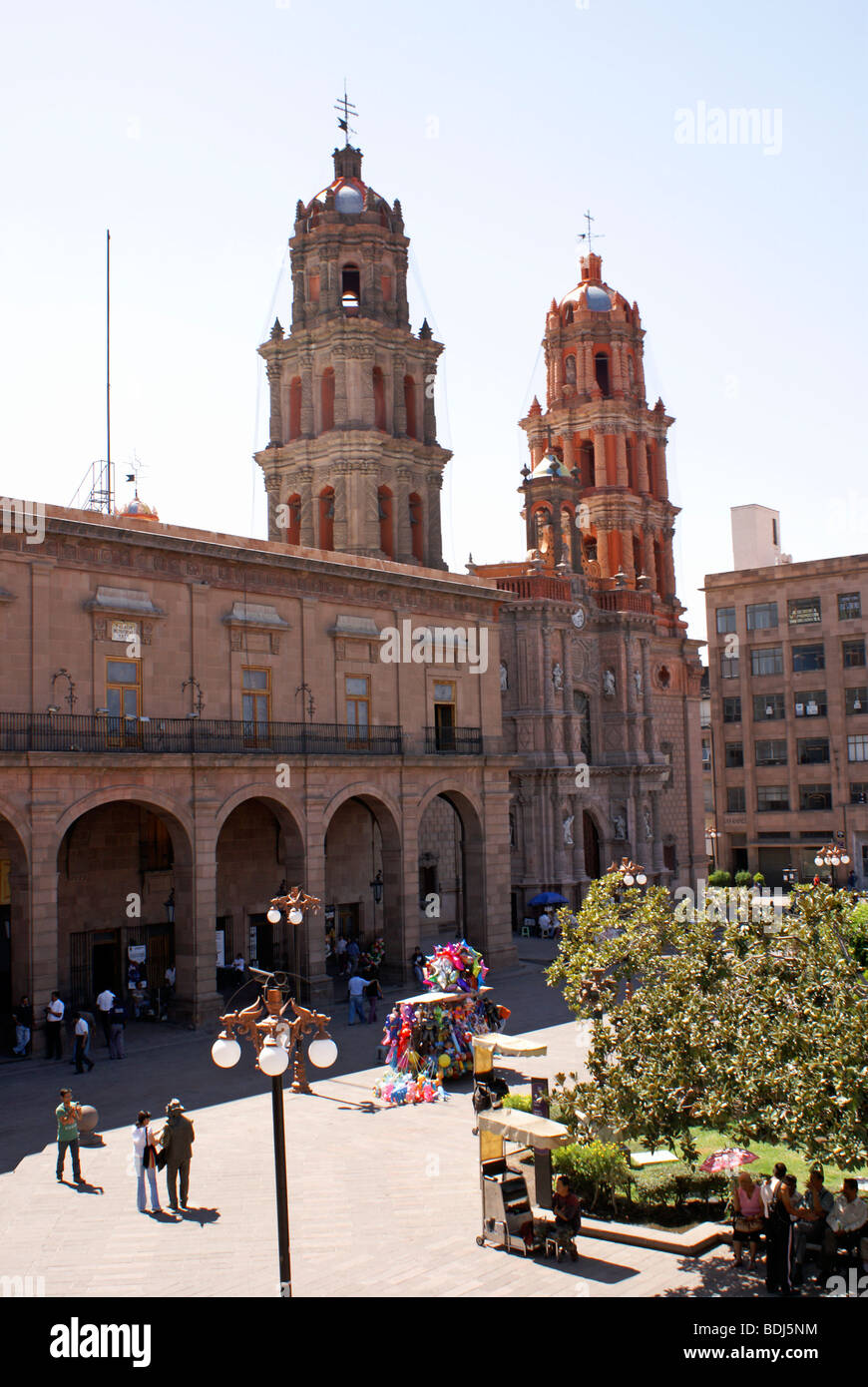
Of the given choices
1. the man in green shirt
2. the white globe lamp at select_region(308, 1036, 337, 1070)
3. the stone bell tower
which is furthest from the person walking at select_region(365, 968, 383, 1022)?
the stone bell tower

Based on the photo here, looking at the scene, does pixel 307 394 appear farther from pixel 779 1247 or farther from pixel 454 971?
pixel 779 1247

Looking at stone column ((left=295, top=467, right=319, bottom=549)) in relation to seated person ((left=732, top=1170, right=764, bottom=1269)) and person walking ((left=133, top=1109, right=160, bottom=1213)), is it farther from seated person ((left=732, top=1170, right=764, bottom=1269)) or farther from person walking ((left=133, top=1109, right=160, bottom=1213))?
seated person ((left=732, top=1170, right=764, bottom=1269))

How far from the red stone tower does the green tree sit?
44.8 m

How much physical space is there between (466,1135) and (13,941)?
1186 centimetres

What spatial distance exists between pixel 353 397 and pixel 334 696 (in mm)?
18579

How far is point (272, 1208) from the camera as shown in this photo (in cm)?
1661

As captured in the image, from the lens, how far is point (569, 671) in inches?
2053

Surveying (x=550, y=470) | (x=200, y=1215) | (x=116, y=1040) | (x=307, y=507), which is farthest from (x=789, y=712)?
(x=200, y=1215)

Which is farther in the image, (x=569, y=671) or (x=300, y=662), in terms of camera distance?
(x=569, y=671)

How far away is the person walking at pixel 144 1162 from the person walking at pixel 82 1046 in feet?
26.6

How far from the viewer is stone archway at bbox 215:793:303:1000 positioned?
32.2 metres

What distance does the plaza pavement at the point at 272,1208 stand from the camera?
46.2 ft
